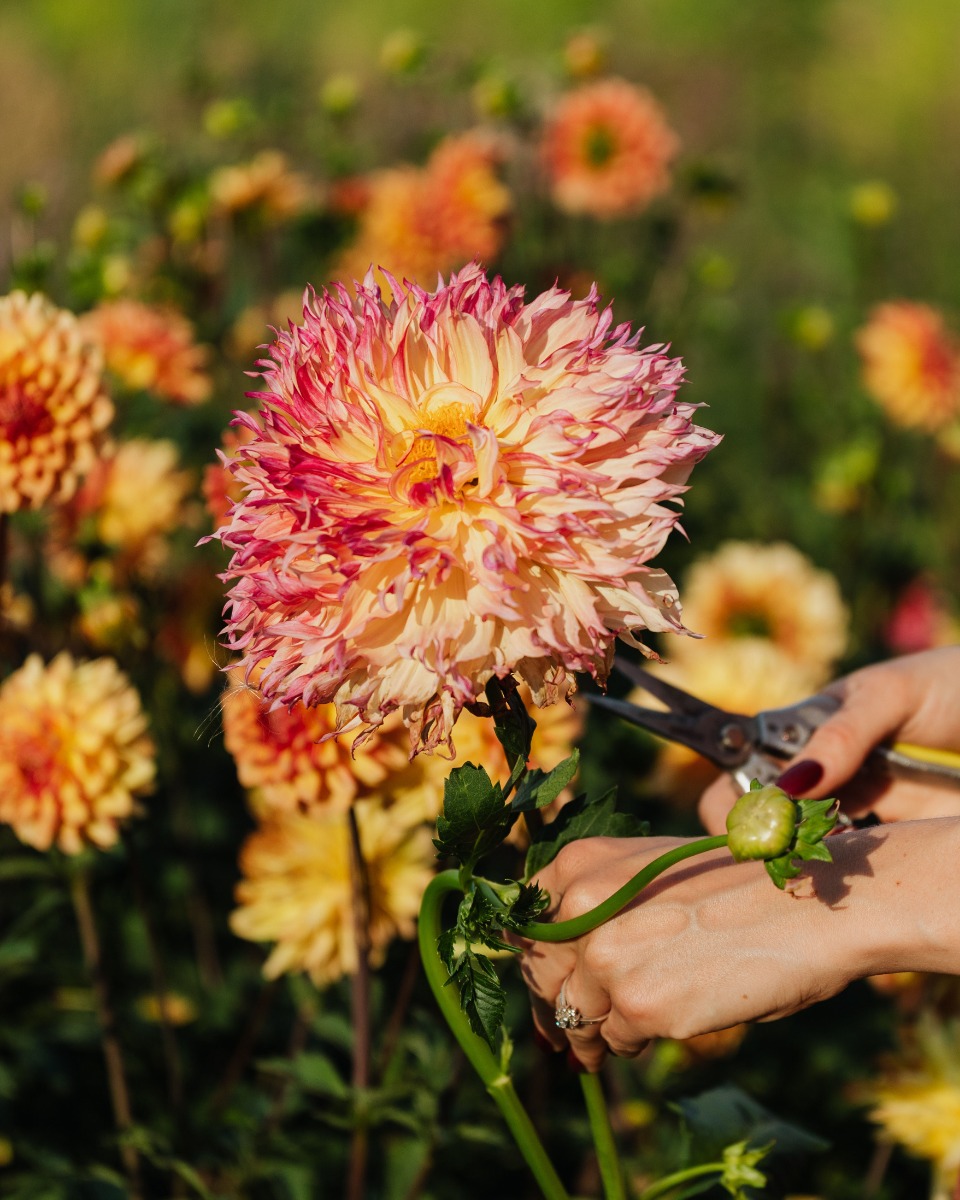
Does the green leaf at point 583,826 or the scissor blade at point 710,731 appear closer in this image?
the green leaf at point 583,826

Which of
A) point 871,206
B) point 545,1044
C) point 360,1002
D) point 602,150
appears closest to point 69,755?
point 360,1002

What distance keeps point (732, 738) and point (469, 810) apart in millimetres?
500

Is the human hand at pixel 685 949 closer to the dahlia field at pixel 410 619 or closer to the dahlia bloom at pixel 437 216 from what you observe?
the dahlia field at pixel 410 619

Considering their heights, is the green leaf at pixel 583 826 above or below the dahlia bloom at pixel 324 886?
above

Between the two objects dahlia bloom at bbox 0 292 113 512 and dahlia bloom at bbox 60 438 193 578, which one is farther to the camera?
dahlia bloom at bbox 60 438 193 578

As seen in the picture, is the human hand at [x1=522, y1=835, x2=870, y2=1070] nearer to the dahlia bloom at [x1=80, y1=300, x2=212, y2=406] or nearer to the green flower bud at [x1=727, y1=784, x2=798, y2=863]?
the green flower bud at [x1=727, y1=784, x2=798, y2=863]

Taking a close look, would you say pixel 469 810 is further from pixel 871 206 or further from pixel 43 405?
pixel 871 206

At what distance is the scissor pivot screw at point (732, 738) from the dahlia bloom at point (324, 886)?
46cm

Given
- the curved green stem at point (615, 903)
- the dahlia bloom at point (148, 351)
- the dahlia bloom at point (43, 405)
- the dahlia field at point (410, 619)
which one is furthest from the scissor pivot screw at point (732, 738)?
the dahlia bloom at point (148, 351)

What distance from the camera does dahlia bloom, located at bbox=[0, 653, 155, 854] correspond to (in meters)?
1.51

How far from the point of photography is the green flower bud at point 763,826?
791mm

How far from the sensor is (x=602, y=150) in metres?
3.43

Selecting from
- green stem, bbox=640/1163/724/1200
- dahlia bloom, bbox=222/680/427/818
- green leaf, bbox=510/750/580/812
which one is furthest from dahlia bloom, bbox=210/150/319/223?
green stem, bbox=640/1163/724/1200

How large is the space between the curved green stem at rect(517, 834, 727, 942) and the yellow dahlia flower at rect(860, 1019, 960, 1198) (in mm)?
998
